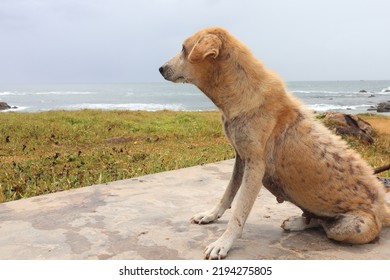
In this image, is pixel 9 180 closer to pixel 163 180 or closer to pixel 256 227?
pixel 163 180

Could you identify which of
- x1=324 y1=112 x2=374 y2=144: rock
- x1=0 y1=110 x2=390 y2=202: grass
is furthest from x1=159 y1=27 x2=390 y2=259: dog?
x1=324 y1=112 x2=374 y2=144: rock

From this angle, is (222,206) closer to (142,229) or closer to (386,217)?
(142,229)

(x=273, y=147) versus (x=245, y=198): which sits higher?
(x=273, y=147)

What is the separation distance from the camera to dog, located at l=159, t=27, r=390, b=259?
3.28 meters

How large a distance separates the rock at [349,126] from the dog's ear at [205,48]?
10336 mm

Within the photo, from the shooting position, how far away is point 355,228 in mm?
3260

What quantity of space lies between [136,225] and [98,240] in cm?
44

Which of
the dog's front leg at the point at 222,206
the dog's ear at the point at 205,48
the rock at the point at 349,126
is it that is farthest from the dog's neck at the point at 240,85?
the rock at the point at 349,126

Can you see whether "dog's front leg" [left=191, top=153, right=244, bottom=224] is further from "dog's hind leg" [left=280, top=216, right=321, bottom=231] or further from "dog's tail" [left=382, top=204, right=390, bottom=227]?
"dog's tail" [left=382, top=204, right=390, bottom=227]

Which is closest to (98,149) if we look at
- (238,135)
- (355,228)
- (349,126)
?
(238,135)

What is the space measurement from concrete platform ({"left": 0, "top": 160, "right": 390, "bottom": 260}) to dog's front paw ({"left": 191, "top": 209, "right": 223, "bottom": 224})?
0.06 m

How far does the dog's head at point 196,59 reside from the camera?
10.6 ft

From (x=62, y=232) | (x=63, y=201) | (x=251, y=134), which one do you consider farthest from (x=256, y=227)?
(x=63, y=201)

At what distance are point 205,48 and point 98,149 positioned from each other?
23.7 feet
